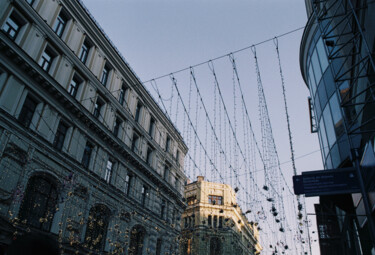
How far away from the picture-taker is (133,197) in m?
24.0

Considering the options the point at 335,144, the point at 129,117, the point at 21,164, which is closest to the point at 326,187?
the point at 335,144

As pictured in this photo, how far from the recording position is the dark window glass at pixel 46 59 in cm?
1778

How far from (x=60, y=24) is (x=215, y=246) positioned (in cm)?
4032

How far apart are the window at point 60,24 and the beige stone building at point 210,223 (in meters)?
32.6

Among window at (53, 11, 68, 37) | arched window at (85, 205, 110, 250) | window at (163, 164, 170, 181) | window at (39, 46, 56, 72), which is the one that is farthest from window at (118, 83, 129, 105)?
window at (163, 164, 170, 181)

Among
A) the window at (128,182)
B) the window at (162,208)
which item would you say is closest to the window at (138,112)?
the window at (128,182)

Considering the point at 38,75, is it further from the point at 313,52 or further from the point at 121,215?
the point at 313,52

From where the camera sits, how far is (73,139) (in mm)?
18969

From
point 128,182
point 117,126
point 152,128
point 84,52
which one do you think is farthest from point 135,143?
point 84,52

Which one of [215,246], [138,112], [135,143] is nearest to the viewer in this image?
[135,143]

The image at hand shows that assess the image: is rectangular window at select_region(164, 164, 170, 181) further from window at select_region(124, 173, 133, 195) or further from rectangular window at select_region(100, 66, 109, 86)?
rectangular window at select_region(100, 66, 109, 86)

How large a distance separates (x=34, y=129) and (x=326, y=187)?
14995 millimetres

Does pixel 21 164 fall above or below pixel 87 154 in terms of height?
below

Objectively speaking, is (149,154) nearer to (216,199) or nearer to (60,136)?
(60,136)
